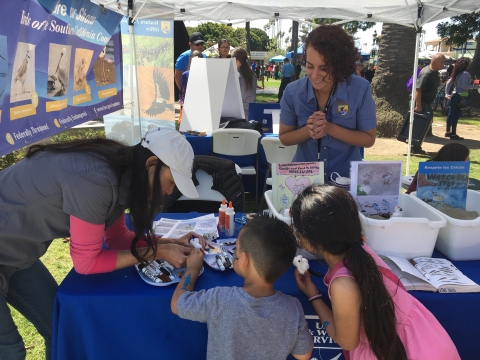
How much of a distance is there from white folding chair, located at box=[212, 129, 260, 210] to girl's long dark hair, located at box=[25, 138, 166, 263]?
2529mm

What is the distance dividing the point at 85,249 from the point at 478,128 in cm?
1039

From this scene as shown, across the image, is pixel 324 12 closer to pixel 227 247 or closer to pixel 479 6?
pixel 479 6

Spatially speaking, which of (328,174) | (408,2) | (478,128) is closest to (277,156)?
(328,174)

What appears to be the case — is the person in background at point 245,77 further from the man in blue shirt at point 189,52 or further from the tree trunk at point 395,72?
the tree trunk at point 395,72

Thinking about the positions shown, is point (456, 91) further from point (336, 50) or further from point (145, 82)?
point (336, 50)

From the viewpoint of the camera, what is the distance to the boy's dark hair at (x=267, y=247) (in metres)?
1.30

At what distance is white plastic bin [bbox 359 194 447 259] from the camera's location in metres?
1.54

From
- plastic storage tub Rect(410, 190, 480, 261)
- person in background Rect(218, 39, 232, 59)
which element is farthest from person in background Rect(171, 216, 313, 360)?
person in background Rect(218, 39, 232, 59)

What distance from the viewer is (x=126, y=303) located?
1398 mm

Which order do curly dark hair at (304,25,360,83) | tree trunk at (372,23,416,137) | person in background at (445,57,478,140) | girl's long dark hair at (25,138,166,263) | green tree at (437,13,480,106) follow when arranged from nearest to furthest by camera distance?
1. girl's long dark hair at (25,138,166,263)
2. curly dark hair at (304,25,360,83)
3. person in background at (445,57,478,140)
4. tree trunk at (372,23,416,137)
5. green tree at (437,13,480,106)

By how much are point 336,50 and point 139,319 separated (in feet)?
5.01

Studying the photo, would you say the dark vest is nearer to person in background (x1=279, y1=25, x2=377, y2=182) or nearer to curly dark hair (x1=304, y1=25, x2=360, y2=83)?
person in background (x1=279, y1=25, x2=377, y2=182)

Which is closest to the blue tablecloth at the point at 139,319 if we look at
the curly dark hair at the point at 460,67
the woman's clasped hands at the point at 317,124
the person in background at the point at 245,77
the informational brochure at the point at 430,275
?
the informational brochure at the point at 430,275

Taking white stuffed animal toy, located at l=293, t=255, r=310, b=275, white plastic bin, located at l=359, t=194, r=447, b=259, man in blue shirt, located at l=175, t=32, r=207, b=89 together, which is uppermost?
man in blue shirt, located at l=175, t=32, r=207, b=89
